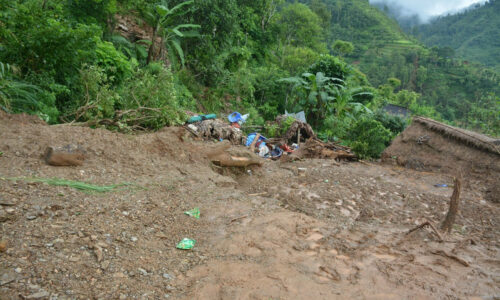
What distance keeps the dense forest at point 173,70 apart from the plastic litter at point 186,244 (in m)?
3.27

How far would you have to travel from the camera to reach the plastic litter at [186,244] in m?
2.49

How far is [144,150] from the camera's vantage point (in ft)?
14.0

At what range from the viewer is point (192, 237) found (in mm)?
2695

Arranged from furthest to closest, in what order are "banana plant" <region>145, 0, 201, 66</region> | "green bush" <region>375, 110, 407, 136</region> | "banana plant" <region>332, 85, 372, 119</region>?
"green bush" <region>375, 110, 407, 136</region>, "banana plant" <region>332, 85, 372, 119</region>, "banana plant" <region>145, 0, 201, 66</region>

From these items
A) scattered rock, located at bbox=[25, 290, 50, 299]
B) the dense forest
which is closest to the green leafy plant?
the dense forest

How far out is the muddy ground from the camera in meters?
1.91

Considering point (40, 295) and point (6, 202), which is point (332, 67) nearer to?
point (6, 202)

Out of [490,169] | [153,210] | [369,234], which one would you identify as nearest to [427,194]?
[490,169]

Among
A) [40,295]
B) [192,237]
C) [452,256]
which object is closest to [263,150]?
[192,237]

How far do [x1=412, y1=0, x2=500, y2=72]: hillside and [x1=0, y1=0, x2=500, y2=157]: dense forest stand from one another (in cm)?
4274

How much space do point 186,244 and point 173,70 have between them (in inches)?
354

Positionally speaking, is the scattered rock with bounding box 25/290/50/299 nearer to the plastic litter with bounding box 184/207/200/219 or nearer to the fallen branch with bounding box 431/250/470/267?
the plastic litter with bounding box 184/207/200/219

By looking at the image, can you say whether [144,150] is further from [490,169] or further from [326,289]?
[490,169]

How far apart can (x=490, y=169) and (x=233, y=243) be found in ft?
20.7
